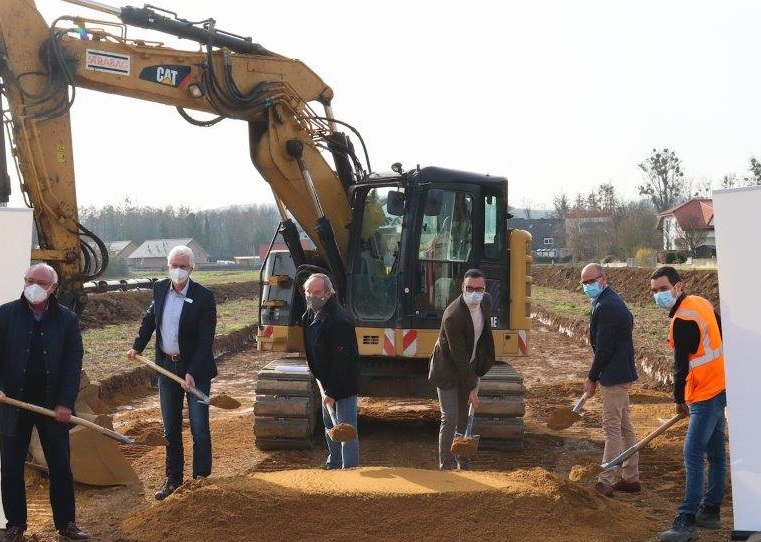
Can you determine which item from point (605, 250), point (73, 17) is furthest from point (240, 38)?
point (605, 250)

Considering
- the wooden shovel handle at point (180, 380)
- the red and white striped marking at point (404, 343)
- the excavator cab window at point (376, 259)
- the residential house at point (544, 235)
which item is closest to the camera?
the wooden shovel handle at point (180, 380)

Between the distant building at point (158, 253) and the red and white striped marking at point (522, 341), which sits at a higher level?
the distant building at point (158, 253)

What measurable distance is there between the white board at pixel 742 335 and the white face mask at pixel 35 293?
465 cm

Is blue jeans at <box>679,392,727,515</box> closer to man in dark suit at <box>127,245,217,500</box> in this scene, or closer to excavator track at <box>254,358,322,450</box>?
man in dark suit at <box>127,245,217,500</box>

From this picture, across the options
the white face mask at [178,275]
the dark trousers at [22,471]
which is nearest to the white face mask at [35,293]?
the dark trousers at [22,471]

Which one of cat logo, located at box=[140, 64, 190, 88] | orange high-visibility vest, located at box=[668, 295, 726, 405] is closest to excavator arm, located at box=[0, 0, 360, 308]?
cat logo, located at box=[140, 64, 190, 88]

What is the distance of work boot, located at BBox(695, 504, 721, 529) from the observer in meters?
7.23

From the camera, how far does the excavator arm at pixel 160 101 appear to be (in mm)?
9867

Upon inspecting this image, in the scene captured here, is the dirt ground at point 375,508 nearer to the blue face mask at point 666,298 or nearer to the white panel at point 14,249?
the blue face mask at point 666,298

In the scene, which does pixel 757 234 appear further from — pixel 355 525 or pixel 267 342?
pixel 267 342

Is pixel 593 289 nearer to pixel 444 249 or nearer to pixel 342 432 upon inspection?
pixel 342 432

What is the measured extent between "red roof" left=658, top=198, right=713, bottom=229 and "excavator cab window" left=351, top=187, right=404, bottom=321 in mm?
51715

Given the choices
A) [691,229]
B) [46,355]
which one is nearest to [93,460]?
[46,355]

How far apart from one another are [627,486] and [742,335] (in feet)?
8.09
